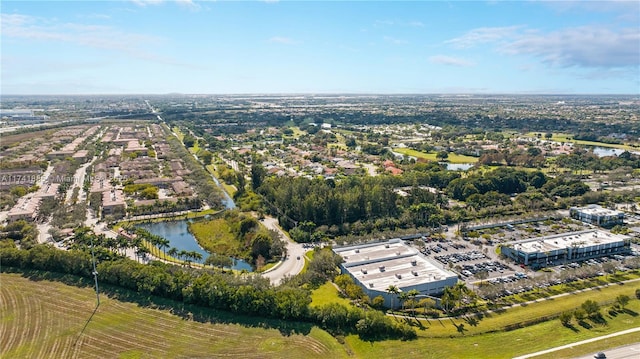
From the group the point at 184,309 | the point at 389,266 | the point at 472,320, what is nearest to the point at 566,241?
the point at 472,320

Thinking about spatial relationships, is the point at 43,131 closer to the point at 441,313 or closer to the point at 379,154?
the point at 379,154

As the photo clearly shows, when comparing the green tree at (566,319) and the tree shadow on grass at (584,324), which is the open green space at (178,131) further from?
the tree shadow on grass at (584,324)

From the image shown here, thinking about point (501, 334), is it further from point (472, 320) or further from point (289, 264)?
point (289, 264)

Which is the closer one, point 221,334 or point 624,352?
point 624,352

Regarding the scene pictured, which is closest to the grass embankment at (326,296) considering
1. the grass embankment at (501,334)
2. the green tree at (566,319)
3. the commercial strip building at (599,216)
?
the grass embankment at (501,334)

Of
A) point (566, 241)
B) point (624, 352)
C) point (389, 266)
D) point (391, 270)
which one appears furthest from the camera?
point (566, 241)

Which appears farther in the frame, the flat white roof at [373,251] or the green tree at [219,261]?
the flat white roof at [373,251]
